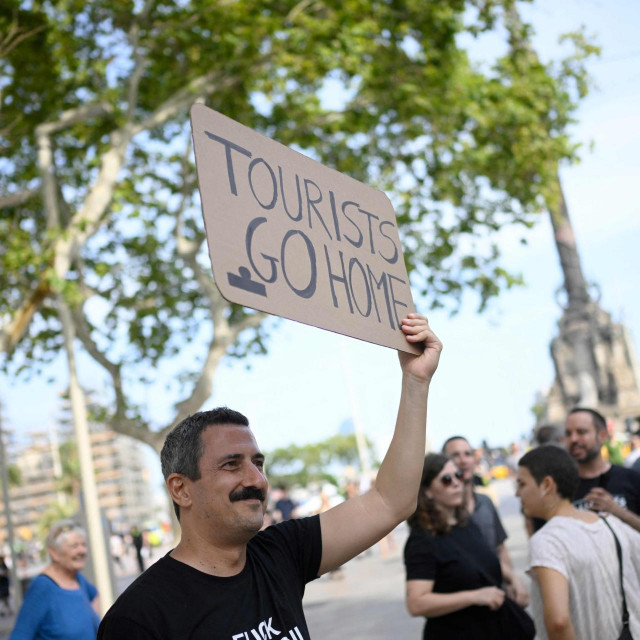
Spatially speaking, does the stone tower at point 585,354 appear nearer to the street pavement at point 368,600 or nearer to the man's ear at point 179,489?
the street pavement at point 368,600

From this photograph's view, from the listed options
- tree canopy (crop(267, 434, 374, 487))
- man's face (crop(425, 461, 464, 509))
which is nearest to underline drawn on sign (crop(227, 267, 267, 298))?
man's face (crop(425, 461, 464, 509))

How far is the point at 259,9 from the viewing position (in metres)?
15.2

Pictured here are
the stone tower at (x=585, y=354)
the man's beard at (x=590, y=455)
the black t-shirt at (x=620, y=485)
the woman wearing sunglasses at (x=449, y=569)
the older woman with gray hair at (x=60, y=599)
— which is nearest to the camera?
the woman wearing sunglasses at (x=449, y=569)

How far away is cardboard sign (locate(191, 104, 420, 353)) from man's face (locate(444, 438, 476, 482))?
312 cm

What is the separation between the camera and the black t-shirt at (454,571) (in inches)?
190

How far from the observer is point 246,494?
9.48ft

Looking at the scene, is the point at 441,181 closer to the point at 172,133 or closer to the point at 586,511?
the point at 172,133

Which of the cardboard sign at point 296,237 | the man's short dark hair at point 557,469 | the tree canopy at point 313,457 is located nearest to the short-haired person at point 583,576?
the man's short dark hair at point 557,469

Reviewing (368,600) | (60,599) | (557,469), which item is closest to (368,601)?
(368,600)

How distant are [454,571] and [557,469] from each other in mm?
822

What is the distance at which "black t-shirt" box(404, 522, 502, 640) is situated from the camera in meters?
4.83

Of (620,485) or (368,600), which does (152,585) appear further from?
(368,600)

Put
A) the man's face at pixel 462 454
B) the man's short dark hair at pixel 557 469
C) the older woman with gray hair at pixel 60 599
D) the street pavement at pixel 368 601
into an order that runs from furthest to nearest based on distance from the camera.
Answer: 1. the street pavement at pixel 368 601
2. the man's face at pixel 462 454
3. the older woman with gray hair at pixel 60 599
4. the man's short dark hair at pixel 557 469

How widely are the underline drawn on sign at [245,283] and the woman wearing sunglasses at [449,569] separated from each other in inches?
97.1
